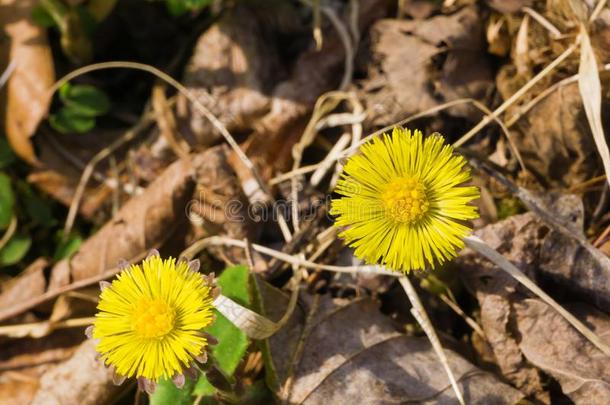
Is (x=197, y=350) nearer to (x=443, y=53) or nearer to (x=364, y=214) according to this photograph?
(x=364, y=214)

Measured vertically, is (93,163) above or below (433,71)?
below

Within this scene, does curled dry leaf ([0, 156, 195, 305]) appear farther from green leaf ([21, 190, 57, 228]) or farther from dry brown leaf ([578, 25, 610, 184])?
dry brown leaf ([578, 25, 610, 184])

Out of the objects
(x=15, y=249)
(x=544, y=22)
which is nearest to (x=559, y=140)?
(x=544, y=22)

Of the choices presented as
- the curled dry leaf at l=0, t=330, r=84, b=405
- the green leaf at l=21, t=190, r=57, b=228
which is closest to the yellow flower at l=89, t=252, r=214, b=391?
the curled dry leaf at l=0, t=330, r=84, b=405

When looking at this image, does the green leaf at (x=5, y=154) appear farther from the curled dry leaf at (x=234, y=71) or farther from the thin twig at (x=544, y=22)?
the thin twig at (x=544, y=22)

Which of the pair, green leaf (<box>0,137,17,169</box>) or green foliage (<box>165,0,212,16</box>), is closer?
green foliage (<box>165,0,212,16</box>)

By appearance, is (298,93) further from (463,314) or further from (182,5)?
(463,314)
